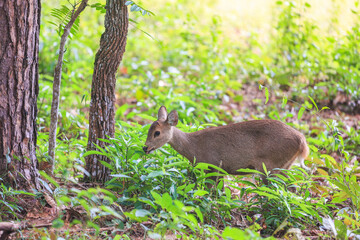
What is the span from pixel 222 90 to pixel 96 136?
13.4 feet

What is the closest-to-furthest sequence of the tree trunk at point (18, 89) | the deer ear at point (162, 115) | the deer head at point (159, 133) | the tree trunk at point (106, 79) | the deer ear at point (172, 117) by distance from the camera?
the tree trunk at point (18, 89)
the tree trunk at point (106, 79)
the deer head at point (159, 133)
the deer ear at point (172, 117)
the deer ear at point (162, 115)

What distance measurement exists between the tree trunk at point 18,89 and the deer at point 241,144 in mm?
1521

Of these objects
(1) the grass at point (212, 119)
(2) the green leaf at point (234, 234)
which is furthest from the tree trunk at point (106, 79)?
(2) the green leaf at point (234, 234)

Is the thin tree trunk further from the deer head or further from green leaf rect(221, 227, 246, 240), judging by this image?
green leaf rect(221, 227, 246, 240)

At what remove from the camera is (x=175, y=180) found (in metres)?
4.26

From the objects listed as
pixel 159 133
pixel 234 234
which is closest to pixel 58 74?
pixel 159 133

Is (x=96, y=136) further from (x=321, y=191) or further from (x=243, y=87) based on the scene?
(x=243, y=87)

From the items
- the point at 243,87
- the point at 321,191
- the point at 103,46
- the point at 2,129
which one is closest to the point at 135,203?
the point at 2,129

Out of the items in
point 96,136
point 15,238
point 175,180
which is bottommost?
point 15,238

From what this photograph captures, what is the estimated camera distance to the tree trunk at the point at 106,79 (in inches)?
170

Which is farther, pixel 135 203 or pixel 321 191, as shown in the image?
pixel 321 191

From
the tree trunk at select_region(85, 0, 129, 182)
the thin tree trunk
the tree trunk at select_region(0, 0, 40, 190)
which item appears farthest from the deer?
the tree trunk at select_region(0, 0, 40, 190)

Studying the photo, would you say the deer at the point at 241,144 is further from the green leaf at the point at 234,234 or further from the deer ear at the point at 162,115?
the green leaf at the point at 234,234

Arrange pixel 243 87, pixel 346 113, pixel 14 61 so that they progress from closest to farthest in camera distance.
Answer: pixel 14 61
pixel 346 113
pixel 243 87
